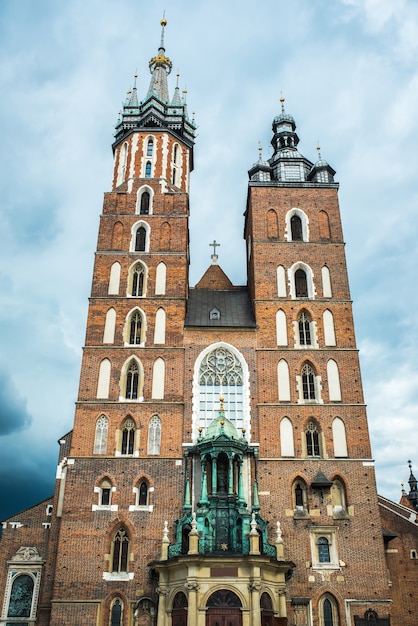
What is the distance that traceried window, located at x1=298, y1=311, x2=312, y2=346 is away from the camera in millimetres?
28359

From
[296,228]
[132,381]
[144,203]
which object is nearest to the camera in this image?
[132,381]

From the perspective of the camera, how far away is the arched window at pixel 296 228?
104ft

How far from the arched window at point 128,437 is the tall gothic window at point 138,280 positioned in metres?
6.62

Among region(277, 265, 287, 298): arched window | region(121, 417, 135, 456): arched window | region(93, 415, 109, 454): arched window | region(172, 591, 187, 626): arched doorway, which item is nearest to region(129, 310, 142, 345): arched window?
region(121, 417, 135, 456): arched window

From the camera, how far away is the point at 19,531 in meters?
27.3

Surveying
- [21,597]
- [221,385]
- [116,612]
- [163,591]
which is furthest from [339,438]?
[21,597]

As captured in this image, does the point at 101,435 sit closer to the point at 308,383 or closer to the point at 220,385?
the point at 220,385

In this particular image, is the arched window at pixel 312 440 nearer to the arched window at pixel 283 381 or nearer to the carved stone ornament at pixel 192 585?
the arched window at pixel 283 381

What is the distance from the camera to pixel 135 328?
93.5 ft

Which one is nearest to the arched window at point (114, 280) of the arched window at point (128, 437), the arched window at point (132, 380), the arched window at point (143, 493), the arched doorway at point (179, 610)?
the arched window at point (132, 380)

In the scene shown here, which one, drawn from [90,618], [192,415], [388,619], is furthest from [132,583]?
[388,619]

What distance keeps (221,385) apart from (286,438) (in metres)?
3.71

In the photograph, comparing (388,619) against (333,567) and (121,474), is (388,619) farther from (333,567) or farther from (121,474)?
(121,474)

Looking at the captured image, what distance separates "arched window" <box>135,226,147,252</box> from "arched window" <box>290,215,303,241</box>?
771 centimetres
